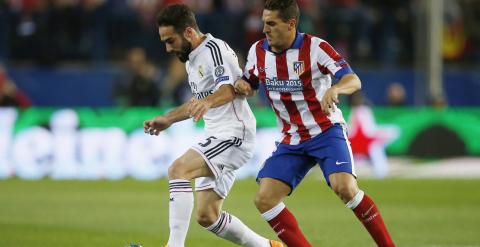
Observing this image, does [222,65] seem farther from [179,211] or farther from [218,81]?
[179,211]

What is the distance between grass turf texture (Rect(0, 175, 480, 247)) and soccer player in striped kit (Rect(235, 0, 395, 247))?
190 cm

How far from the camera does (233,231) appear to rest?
7.98m

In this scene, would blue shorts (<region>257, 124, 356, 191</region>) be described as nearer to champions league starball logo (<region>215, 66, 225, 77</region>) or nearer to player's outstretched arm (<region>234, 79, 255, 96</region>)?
player's outstretched arm (<region>234, 79, 255, 96</region>)

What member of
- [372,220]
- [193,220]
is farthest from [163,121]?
[193,220]

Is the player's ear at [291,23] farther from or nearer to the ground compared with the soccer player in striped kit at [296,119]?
farther from the ground

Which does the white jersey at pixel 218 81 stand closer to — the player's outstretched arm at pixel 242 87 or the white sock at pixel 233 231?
the player's outstretched arm at pixel 242 87

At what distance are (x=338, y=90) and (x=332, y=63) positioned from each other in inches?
18.1

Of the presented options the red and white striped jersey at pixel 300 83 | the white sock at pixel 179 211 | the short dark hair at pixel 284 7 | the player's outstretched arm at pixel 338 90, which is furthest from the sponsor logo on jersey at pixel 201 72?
the player's outstretched arm at pixel 338 90

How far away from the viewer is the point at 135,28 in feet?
65.3

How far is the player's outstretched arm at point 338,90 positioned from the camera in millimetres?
6949

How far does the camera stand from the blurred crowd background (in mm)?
19391

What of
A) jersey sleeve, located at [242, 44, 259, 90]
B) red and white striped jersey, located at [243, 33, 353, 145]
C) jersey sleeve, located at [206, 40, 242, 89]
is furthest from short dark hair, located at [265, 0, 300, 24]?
jersey sleeve, located at [206, 40, 242, 89]

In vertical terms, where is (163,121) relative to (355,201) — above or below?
above

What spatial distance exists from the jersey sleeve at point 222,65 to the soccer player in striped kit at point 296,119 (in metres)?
0.14
